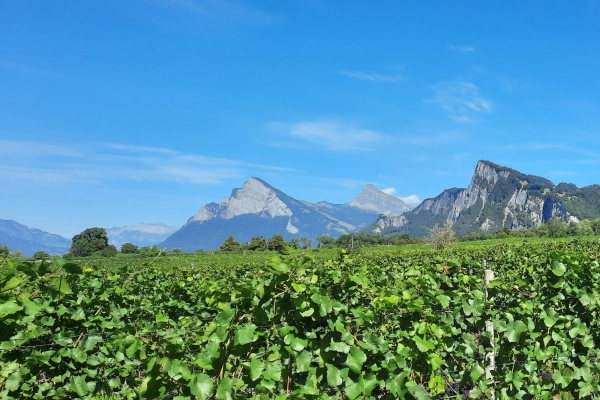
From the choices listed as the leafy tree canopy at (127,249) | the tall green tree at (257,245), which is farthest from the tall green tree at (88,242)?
the tall green tree at (257,245)

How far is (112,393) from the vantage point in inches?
147

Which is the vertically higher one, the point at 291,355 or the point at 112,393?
the point at 291,355

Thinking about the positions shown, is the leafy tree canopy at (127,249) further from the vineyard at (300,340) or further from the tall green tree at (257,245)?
the vineyard at (300,340)

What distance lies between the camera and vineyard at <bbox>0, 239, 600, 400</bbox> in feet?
8.65

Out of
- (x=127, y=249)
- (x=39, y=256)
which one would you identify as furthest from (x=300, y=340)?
(x=127, y=249)

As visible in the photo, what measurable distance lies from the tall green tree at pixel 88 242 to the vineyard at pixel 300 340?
82.3 m

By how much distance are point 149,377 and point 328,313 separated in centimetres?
114

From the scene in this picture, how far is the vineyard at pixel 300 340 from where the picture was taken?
2637 millimetres

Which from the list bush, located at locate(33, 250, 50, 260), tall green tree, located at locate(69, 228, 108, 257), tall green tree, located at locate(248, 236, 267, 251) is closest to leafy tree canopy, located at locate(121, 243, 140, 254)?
tall green tree, located at locate(69, 228, 108, 257)

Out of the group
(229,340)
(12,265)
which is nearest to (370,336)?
(229,340)

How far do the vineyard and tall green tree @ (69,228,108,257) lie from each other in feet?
270

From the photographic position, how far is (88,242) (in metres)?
84.4

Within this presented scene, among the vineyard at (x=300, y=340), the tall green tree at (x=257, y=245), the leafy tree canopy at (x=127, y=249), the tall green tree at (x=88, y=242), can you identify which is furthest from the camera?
the tall green tree at (x=88, y=242)

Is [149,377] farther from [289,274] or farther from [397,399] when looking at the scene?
[397,399]
